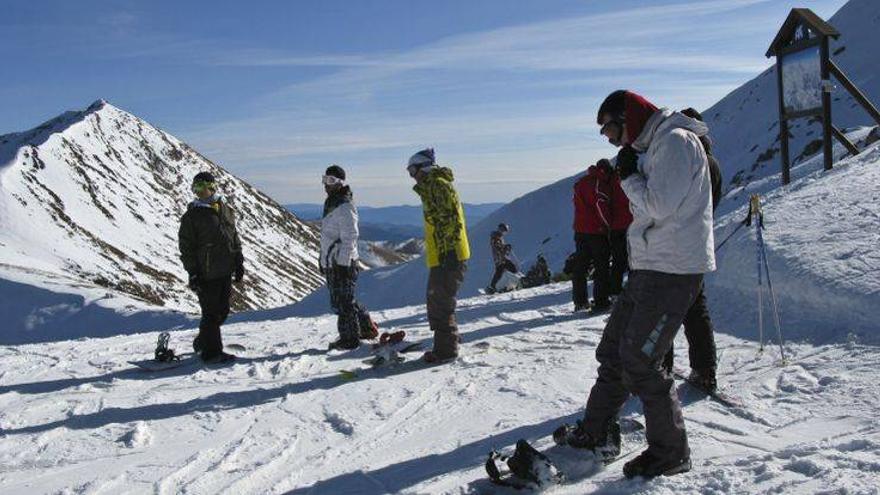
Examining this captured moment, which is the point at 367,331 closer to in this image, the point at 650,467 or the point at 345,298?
the point at 345,298

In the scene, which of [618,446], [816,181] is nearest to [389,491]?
[618,446]

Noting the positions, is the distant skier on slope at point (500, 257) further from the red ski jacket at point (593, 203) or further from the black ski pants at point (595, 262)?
the red ski jacket at point (593, 203)

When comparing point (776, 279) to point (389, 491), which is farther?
point (776, 279)

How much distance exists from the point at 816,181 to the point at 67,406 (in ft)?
37.7

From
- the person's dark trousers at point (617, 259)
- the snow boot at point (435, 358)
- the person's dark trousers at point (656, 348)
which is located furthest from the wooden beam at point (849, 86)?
the person's dark trousers at point (656, 348)

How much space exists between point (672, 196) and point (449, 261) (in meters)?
3.66

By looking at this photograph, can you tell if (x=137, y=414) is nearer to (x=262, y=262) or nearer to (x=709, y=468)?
(x=709, y=468)

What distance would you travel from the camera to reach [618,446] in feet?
14.4

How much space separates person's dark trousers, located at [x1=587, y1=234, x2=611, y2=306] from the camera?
9.71m

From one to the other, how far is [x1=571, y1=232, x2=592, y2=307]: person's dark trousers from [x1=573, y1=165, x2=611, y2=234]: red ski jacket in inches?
6.4

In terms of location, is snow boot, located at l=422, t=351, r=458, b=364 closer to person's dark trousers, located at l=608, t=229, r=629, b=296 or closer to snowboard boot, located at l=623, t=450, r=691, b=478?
person's dark trousers, located at l=608, t=229, r=629, b=296

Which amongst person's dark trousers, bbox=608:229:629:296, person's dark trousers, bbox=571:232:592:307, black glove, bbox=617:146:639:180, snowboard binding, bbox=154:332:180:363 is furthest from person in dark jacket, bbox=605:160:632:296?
snowboard binding, bbox=154:332:180:363

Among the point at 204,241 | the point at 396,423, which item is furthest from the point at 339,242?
the point at 396,423

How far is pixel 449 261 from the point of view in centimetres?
719
